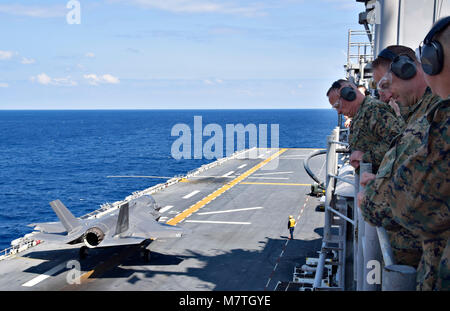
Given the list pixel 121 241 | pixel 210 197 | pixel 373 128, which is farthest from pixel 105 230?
pixel 373 128

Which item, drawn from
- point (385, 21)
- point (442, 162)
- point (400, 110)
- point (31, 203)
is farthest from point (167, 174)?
point (442, 162)

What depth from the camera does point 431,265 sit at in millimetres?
3039

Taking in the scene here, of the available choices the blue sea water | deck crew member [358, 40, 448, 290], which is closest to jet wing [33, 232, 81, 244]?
the blue sea water

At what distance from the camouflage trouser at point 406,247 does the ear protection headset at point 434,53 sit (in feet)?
5.94

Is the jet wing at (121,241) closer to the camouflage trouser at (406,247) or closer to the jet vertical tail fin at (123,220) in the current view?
the jet vertical tail fin at (123,220)

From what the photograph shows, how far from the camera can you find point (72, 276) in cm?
2666

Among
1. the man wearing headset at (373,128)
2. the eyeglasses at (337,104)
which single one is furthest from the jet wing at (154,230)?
the man wearing headset at (373,128)

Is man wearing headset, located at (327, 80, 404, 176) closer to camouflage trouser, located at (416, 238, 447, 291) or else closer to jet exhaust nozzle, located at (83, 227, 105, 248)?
camouflage trouser, located at (416, 238, 447, 291)

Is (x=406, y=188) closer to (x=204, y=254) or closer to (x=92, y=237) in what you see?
(x=92, y=237)

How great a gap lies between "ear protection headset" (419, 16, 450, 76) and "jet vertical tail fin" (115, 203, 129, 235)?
27.7m

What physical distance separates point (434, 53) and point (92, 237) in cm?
2726

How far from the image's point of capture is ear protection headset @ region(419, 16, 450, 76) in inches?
113
